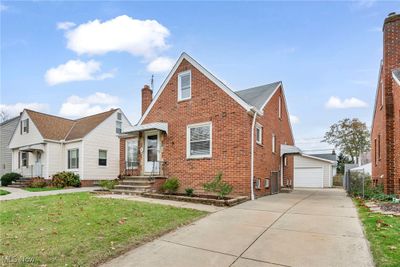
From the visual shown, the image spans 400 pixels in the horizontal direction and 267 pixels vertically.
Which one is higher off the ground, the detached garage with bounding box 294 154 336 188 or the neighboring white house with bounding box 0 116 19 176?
the neighboring white house with bounding box 0 116 19 176

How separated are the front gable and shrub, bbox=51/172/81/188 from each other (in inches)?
154

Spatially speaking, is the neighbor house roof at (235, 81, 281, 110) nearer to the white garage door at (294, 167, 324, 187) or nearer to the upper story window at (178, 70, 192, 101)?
the upper story window at (178, 70, 192, 101)

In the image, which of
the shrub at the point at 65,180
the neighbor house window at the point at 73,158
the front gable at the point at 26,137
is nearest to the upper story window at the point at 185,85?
the shrub at the point at 65,180

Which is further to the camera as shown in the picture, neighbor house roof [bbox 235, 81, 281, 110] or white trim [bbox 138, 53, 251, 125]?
neighbor house roof [bbox 235, 81, 281, 110]

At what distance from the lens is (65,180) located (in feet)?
60.1

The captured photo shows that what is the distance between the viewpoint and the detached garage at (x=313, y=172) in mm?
27891

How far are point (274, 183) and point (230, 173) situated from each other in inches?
177

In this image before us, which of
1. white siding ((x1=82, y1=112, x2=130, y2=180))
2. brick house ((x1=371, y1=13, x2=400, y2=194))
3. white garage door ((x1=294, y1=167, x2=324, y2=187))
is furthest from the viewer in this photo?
white garage door ((x1=294, y1=167, x2=324, y2=187))

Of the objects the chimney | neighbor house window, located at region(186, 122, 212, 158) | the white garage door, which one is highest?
the chimney

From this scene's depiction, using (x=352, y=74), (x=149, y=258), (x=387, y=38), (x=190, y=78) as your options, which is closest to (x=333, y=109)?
(x=352, y=74)

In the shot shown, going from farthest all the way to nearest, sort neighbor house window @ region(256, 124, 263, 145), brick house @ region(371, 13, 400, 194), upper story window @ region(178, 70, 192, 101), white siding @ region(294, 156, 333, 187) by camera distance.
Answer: white siding @ region(294, 156, 333, 187) < upper story window @ region(178, 70, 192, 101) < neighbor house window @ region(256, 124, 263, 145) < brick house @ region(371, 13, 400, 194)

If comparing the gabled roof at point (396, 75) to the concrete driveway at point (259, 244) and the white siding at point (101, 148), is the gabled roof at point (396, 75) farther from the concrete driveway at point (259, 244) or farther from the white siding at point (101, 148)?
the white siding at point (101, 148)

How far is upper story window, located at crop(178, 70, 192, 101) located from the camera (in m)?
13.0

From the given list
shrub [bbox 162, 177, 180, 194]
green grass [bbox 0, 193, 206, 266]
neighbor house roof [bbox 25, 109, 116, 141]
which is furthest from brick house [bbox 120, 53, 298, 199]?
neighbor house roof [bbox 25, 109, 116, 141]
